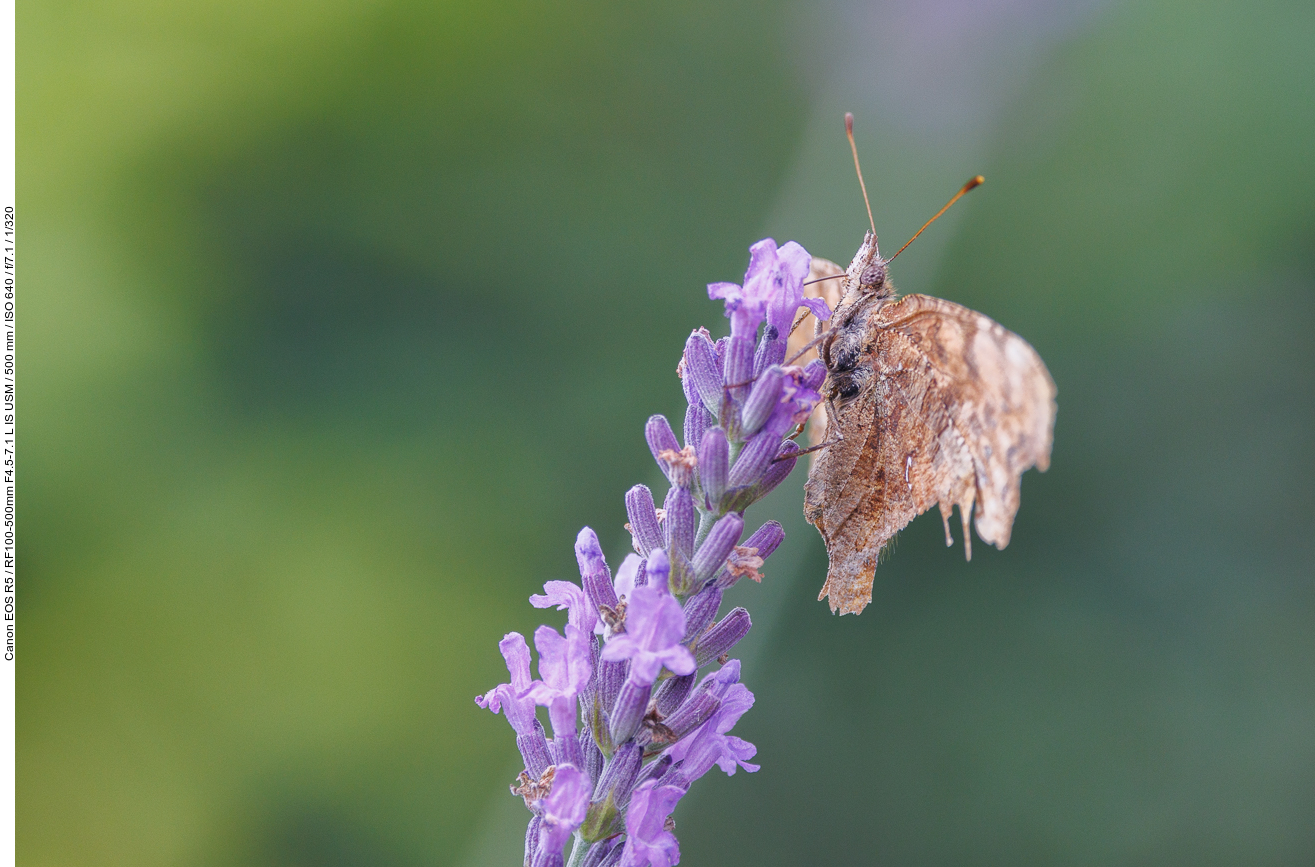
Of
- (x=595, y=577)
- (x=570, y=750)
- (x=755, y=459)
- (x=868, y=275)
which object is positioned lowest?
(x=570, y=750)

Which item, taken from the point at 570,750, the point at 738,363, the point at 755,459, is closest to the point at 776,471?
the point at 755,459

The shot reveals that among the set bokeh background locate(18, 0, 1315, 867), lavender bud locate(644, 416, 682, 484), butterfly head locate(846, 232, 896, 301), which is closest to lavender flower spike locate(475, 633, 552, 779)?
lavender bud locate(644, 416, 682, 484)

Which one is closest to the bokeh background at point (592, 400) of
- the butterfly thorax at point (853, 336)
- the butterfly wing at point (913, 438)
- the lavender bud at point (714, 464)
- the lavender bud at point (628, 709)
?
the butterfly wing at point (913, 438)

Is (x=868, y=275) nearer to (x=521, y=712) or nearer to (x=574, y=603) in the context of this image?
(x=574, y=603)

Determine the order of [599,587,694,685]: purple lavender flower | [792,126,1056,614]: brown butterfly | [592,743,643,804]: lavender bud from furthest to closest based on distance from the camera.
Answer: [792,126,1056,614]: brown butterfly → [592,743,643,804]: lavender bud → [599,587,694,685]: purple lavender flower

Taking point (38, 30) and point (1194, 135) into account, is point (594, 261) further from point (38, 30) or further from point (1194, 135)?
point (1194, 135)

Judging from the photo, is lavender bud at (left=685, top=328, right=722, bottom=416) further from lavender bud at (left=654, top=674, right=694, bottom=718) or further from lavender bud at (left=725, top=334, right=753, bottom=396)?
lavender bud at (left=654, top=674, right=694, bottom=718)
